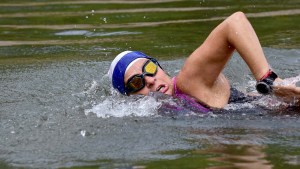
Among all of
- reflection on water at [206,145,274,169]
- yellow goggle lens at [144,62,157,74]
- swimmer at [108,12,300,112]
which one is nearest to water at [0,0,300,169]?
reflection on water at [206,145,274,169]

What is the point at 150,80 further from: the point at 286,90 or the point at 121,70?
the point at 286,90

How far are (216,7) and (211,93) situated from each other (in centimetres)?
631

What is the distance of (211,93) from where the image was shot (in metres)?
6.61

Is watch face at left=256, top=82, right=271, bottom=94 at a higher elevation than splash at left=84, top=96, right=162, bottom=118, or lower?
higher

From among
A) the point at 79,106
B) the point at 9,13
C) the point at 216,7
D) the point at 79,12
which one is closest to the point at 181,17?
the point at 216,7

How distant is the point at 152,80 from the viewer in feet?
22.6

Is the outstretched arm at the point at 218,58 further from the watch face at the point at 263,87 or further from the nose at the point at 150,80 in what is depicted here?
the nose at the point at 150,80

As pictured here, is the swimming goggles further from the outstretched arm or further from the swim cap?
the outstretched arm

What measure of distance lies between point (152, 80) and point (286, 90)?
53.2 inches

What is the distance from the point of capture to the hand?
19.4 ft

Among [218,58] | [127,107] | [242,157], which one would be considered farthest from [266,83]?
[127,107]

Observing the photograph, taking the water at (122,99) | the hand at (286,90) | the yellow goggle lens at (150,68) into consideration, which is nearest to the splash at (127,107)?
the water at (122,99)

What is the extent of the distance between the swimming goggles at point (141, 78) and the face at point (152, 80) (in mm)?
24

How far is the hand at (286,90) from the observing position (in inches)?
233
